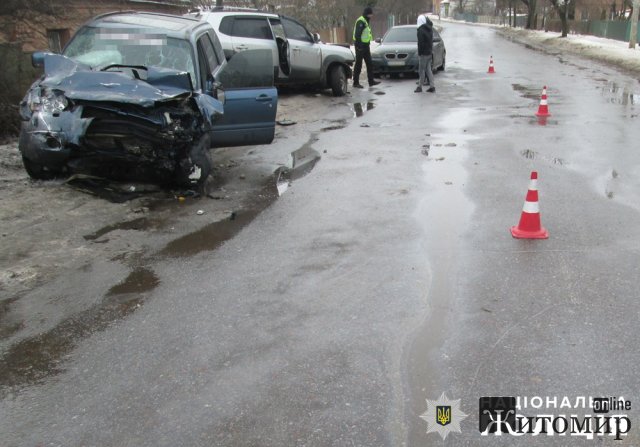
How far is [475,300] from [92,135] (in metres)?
4.33

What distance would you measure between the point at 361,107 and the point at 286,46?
9.89 ft

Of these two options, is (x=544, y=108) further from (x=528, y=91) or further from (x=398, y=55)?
(x=398, y=55)

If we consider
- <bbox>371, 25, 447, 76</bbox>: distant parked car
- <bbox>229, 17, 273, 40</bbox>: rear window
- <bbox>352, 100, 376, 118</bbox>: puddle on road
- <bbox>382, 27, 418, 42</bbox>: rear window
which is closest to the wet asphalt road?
<bbox>352, 100, 376, 118</bbox>: puddle on road

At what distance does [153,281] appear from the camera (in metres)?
4.72

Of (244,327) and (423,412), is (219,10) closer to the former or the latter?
(244,327)

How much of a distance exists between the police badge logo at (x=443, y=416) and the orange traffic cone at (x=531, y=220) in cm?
279

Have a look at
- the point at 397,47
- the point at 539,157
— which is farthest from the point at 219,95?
the point at 397,47

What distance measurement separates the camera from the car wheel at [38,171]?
6.55 metres

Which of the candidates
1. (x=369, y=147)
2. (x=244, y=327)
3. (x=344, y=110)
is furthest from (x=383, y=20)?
(x=244, y=327)

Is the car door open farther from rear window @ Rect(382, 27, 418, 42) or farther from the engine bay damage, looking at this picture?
rear window @ Rect(382, 27, 418, 42)

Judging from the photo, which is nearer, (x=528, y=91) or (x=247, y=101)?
(x=247, y=101)

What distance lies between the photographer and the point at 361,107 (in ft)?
46.0

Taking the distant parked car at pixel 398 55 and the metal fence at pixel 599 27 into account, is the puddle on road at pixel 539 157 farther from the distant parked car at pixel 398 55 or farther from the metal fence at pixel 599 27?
the metal fence at pixel 599 27

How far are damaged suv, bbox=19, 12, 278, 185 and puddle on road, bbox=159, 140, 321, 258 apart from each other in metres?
0.70
